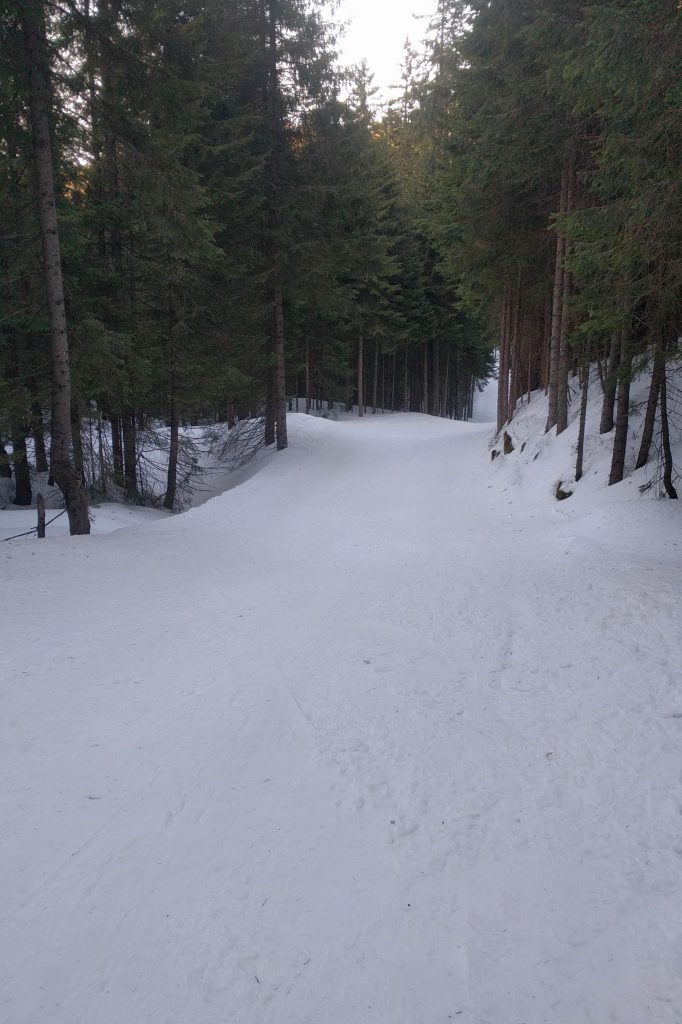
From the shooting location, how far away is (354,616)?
6.28m

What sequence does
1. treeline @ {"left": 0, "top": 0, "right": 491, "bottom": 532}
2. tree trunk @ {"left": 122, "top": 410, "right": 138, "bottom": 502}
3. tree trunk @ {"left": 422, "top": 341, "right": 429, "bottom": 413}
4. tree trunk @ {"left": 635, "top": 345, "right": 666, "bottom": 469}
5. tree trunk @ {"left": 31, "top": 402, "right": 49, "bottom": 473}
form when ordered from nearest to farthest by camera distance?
tree trunk @ {"left": 635, "top": 345, "right": 666, "bottom": 469}, treeline @ {"left": 0, "top": 0, "right": 491, "bottom": 532}, tree trunk @ {"left": 31, "top": 402, "right": 49, "bottom": 473}, tree trunk @ {"left": 122, "top": 410, "right": 138, "bottom": 502}, tree trunk @ {"left": 422, "top": 341, "right": 429, "bottom": 413}

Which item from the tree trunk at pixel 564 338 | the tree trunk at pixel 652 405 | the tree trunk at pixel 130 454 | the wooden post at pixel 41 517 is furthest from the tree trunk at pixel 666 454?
the tree trunk at pixel 130 454

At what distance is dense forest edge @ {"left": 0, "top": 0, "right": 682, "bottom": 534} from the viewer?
22.7 ft

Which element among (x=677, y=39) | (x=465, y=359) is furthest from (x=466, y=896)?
(x=465, y=359)

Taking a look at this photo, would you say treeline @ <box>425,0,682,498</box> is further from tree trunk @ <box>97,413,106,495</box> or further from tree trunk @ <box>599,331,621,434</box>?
tree trunk @ <box>97,413,106,495</box>

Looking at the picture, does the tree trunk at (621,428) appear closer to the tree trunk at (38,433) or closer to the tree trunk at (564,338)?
the tree trunk at (564,338)

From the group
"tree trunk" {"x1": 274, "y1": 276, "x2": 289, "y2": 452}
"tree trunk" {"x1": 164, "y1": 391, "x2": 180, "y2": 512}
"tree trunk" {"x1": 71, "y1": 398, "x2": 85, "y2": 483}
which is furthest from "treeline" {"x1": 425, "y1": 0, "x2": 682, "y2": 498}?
"tree trunk" {"x1": 71, "y1": 398, "x2": 85, "y2": 483}

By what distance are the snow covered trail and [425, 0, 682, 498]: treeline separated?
320cm

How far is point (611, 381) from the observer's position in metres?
8.73

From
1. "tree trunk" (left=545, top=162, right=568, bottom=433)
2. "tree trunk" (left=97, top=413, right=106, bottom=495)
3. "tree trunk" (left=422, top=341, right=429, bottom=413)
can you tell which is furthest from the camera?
"tree trunk" (left=422, top=341, right=429, bottom=413)

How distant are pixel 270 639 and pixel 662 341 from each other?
252 inches

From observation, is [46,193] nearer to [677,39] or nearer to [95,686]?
[95,686]

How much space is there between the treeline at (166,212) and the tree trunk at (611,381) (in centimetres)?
679

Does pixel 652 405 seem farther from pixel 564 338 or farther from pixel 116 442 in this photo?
pixel 116 442
